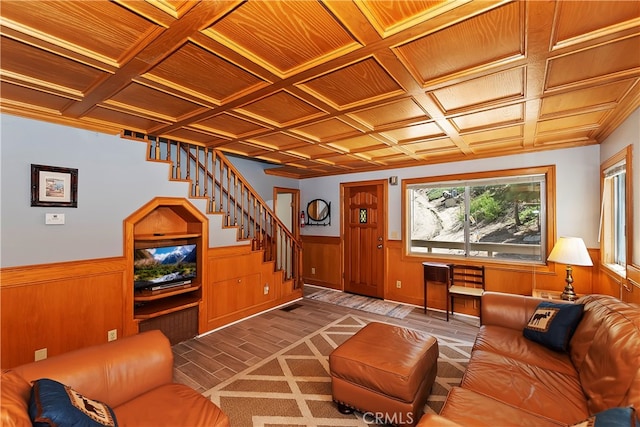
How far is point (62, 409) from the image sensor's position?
113 centimetres

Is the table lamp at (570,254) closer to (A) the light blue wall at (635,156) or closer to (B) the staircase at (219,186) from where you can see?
(A) the light blue wall at (635,156)

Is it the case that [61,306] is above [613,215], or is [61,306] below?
below

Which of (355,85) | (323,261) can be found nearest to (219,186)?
(323,261)

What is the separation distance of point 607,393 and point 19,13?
3519 mm

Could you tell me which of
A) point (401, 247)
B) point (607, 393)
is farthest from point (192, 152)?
point (607, 393)

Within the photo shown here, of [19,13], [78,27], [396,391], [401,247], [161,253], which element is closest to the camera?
[19,13]

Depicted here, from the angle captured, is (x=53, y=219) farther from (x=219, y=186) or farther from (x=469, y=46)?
(x=469, y=46)

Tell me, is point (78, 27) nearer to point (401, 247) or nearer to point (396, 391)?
point (396, 391)

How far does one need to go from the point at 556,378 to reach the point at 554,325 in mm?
544

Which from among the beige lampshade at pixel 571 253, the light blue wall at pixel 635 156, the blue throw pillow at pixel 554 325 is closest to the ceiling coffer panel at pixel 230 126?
the blue throw pillow at pixel 554 325

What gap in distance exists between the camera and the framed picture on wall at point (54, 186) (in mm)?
2533

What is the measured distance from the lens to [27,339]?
248 centimetres

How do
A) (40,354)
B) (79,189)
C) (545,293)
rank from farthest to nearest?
(545,293) → (79,189) → (40,354)

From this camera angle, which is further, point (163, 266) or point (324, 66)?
point (163, 266)
